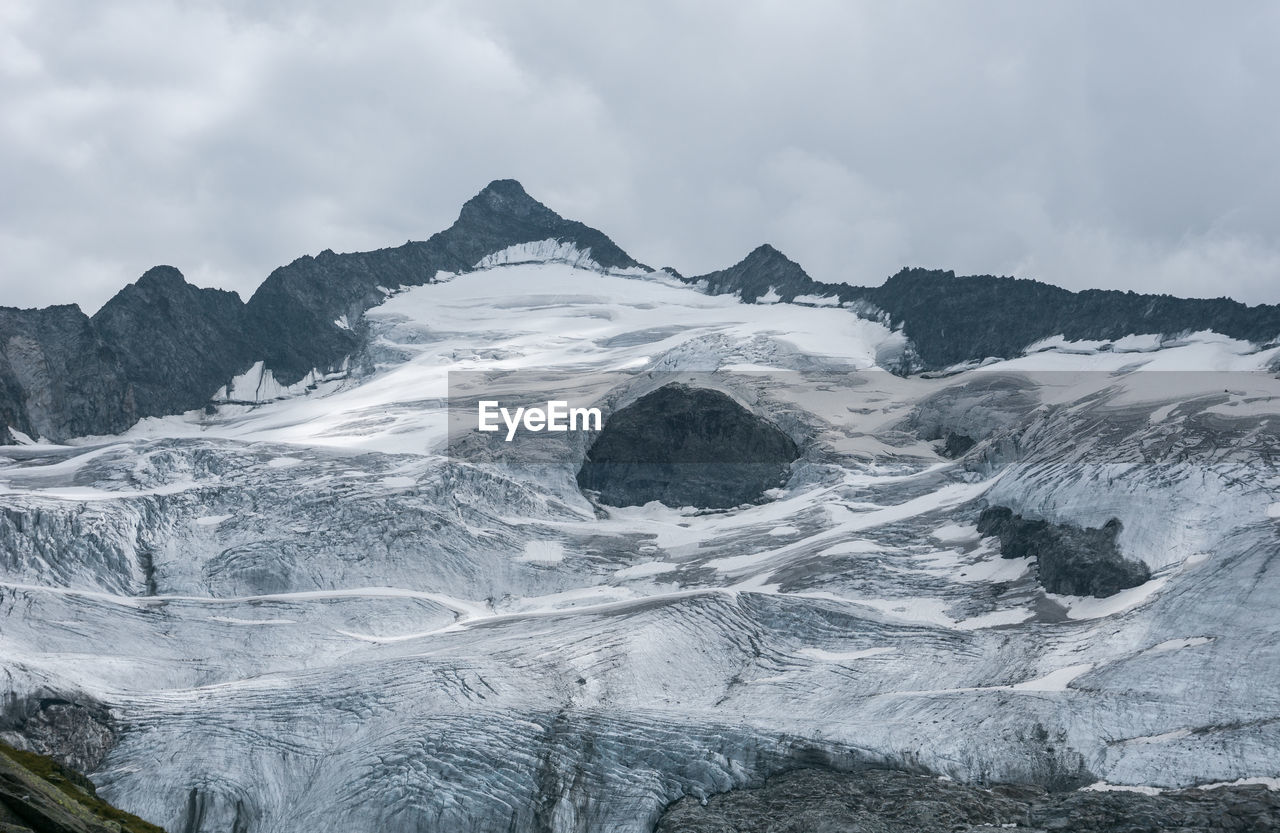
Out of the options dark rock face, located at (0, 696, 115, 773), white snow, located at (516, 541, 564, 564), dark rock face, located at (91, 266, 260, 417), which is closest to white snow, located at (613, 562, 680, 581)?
white snow, located at (516, 541, 564, 564)

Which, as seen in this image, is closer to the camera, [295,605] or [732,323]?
[295,605]

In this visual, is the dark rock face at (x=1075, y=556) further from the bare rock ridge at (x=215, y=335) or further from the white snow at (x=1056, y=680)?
the bare rock ridge at (x=215, y=335)

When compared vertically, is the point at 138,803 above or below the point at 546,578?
below

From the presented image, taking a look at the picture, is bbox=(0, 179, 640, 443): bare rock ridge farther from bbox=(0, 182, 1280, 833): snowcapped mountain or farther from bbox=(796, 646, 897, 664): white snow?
bbox=(796, 646, 897, 664): white snow

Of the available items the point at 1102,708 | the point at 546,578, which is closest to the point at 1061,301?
the point at 546,578

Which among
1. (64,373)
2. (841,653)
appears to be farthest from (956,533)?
(64,373)

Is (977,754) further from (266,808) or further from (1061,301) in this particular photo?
(1061,301)

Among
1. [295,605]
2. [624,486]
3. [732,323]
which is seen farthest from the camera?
[732,323]

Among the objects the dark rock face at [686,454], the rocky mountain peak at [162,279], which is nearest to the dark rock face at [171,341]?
the rocky mountain peak at [162,279]
